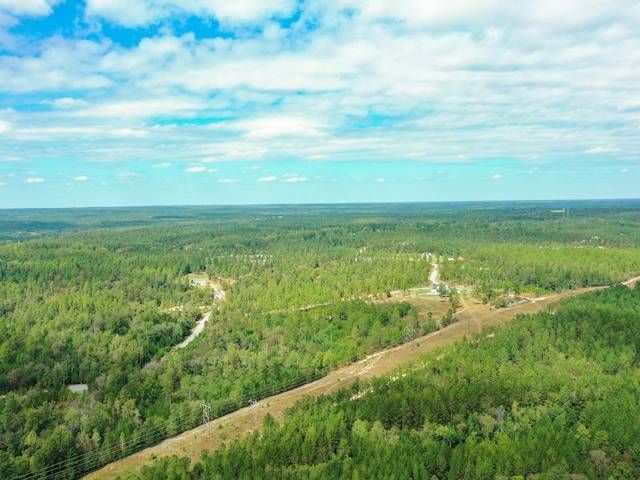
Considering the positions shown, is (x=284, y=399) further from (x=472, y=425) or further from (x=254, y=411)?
(x=472, y=425)

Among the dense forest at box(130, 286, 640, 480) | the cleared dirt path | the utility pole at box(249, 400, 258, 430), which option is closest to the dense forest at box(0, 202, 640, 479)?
the utility pole at box(249, 400, 258, 430)

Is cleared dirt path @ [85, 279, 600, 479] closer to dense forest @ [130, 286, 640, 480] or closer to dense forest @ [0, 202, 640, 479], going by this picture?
dense forest @ [0, 202, 640, 479]

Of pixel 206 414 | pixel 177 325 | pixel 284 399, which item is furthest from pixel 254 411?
pixel 177 325

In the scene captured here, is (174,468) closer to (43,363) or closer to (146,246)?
(43,363)

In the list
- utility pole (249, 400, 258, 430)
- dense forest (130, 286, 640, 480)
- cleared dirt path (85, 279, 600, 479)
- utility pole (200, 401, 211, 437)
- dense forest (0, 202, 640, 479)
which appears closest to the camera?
dense forest (130, 286, 640, 480)

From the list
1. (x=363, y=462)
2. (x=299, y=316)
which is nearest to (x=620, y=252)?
(x=299, y=316)

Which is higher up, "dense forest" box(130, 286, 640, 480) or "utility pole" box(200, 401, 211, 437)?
"dense forest" box(130, 286, 640, 480)

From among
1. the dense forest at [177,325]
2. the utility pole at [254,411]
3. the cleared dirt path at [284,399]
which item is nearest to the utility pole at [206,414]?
the cleared dirt path at [284,399]
